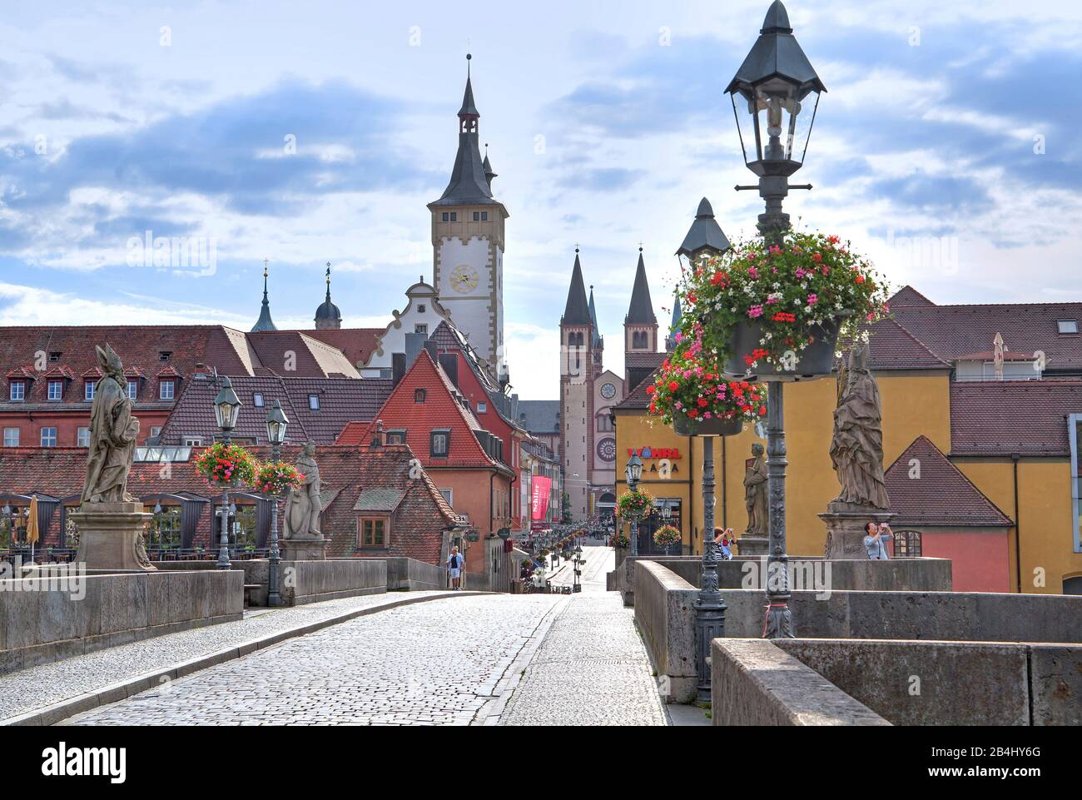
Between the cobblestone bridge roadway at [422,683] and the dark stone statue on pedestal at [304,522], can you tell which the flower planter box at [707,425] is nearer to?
the cobblestone bridge roadway at [422,683]

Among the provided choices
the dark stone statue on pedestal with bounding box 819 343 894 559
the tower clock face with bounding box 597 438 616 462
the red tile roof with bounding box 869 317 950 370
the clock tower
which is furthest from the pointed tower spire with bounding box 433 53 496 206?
the dark stone statue on pedestal with bounding box 819 343 894 559

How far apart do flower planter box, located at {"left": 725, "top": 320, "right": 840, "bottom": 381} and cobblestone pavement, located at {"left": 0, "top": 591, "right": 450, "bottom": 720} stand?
18.1 feet

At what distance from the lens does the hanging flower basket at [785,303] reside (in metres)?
9.43

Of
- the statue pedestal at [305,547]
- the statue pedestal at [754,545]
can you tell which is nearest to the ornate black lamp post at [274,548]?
the statue pedestal at [305,547]

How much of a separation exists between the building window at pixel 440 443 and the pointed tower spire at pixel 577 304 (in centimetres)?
11554

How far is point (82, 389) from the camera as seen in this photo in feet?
242

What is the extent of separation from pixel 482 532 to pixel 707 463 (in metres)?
46.6

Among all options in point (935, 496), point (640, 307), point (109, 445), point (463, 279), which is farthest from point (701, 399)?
point (640, 307)

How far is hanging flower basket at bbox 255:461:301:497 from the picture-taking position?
26286mm

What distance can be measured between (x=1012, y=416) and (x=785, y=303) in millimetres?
42258

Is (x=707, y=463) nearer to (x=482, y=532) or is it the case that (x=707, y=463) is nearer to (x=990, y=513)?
(x=990, y=513)

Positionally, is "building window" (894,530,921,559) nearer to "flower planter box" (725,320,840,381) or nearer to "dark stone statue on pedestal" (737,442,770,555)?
"dark stone statue on pedestal" (737,442,770,555)

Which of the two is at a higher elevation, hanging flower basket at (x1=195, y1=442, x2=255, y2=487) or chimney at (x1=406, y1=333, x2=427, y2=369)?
chimney at (x1=406, y1=333, x2=427, y2=369)
